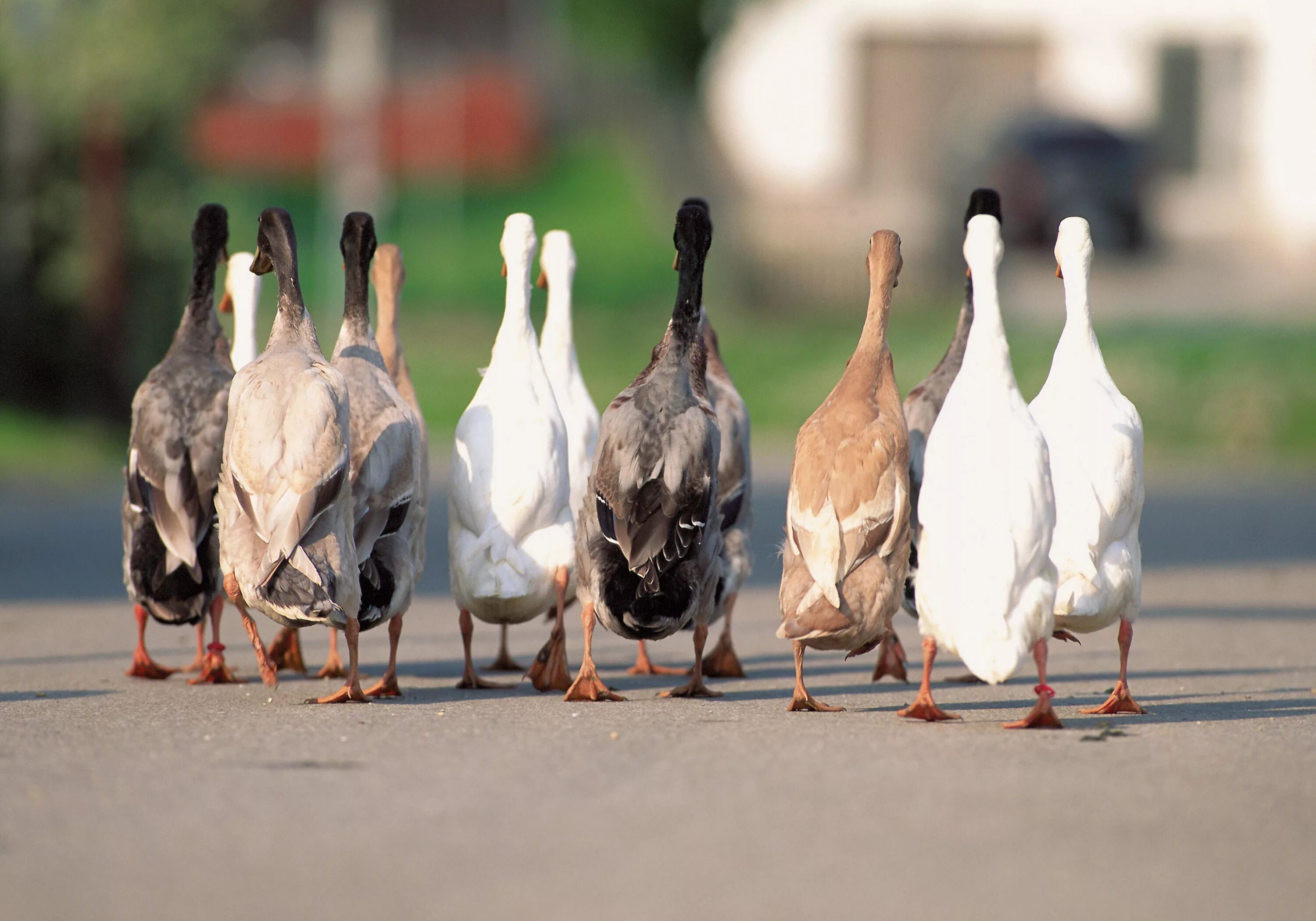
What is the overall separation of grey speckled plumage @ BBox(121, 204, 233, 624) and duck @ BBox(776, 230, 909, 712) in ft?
9.84

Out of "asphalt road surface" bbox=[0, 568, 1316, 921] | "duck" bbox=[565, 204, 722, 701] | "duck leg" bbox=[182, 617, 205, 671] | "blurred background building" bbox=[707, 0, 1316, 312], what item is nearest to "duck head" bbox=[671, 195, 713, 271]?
"duck" bbox=[565, 204, 722, 701]

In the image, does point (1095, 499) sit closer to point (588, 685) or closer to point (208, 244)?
point (588, 685)

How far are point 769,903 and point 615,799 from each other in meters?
1.23

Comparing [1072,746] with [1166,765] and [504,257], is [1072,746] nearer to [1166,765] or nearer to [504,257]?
[1166,765]

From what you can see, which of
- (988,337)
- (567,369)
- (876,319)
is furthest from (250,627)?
(988,337)

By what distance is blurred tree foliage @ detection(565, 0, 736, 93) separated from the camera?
31984 millimetres

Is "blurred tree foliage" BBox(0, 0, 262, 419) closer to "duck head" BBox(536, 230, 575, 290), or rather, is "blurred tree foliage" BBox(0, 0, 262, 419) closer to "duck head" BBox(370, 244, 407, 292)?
"duck head" BBox(370, 244, 407, 292)

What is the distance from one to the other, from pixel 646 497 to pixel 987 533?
5.39ft

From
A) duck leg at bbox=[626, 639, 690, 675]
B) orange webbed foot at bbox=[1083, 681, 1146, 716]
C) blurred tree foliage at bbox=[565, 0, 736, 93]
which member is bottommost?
duck leg at bbox=[626, 639, 690, 675]

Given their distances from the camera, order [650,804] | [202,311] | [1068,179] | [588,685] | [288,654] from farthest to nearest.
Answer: [1068,179] < [202,311] < [288,654] < [588,685] < [650,804]

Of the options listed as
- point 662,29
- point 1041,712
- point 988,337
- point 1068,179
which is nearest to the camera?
point 1041,712

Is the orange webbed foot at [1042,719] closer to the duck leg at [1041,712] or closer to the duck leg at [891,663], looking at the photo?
the duck leg at [1041,712]

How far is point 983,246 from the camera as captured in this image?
866 cm

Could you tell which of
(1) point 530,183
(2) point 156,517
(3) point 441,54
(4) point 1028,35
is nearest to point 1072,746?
(2) point 156,517
